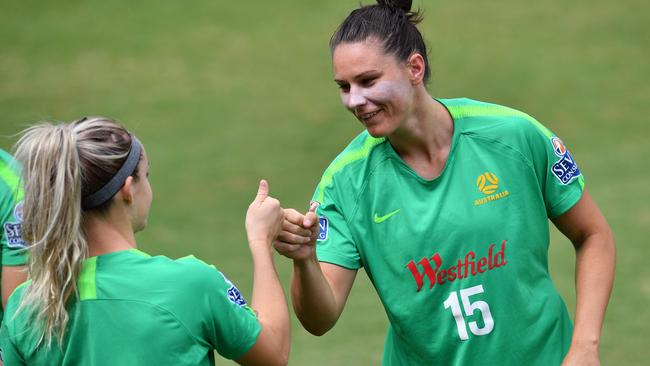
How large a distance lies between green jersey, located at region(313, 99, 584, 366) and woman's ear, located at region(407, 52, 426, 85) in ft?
0.69

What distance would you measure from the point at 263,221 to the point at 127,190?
1.54ft

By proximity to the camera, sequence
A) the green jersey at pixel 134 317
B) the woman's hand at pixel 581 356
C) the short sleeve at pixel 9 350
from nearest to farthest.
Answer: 1. the green jersey at pixel 134 317
2. the short sleeve at pixel 9 350
3. the woman's hand at pixel 581 356

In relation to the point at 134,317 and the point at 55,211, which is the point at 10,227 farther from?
the point at 134,317

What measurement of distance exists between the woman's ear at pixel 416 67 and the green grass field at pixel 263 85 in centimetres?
481

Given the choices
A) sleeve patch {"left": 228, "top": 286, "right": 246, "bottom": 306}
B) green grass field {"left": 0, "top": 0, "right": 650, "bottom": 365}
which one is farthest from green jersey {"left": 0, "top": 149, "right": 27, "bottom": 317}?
green grass field {"left": 0, "top": 0, "right": 650, "bottom": 365}

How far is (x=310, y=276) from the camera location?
3.85m

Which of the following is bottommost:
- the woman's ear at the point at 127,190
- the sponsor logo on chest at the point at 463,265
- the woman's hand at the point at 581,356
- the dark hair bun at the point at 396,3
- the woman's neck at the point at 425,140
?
the woman's hand at the point at 581,356

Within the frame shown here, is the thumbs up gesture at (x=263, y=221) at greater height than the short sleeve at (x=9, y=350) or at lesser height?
greater

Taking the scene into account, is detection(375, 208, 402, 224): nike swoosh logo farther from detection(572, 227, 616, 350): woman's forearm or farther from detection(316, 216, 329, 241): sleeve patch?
detection(572, 227, 616, 350): woman's forearm

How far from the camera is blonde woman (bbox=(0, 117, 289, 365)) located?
3199mm

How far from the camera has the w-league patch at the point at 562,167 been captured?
4.07 meters

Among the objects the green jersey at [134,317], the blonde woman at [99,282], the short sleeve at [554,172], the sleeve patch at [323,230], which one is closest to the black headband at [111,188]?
the blonde woman at [99,282]

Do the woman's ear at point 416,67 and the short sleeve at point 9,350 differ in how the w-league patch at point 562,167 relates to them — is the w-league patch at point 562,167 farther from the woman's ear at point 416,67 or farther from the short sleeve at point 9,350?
the short sleeve at point 9,350

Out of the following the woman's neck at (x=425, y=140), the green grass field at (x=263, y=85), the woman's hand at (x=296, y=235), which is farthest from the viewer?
the green grass field at (x=263, y=85)
